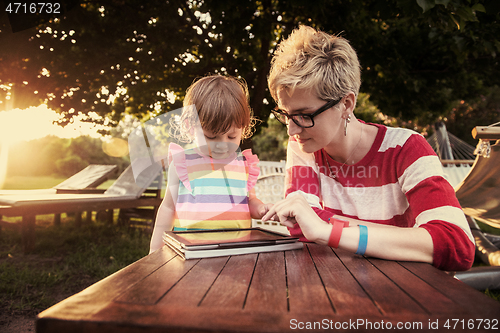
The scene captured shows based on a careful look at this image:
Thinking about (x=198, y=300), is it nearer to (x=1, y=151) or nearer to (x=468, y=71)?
(x=1, y=151)

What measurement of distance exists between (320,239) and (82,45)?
5333mm

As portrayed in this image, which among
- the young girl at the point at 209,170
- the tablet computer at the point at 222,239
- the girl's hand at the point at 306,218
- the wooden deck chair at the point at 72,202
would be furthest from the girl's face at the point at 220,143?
the wooden deck chair at the point at 72,202

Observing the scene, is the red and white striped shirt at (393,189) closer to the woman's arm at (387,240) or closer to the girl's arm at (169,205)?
the woman's arm at (387,240)

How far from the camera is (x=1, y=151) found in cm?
593

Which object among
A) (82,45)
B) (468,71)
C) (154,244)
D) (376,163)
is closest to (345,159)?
(376,163)

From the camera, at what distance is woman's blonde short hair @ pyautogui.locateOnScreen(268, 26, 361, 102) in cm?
152

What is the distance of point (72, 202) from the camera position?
4418 mm

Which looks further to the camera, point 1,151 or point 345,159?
point 1,151

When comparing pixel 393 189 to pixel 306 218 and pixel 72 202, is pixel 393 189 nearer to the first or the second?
pixel 306 218

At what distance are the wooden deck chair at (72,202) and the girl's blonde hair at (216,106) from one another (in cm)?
203

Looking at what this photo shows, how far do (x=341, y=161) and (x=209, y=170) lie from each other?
794 millimetres

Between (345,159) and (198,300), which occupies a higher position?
(345,159)

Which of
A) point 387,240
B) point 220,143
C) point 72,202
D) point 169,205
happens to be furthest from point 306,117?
point 72,202

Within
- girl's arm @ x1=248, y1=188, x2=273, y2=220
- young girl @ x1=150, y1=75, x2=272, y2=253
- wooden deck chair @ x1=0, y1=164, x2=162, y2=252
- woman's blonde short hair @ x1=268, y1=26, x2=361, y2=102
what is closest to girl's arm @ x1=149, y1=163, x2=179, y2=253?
young girl @ x1=150, y1=75, x2=272, y2=253
